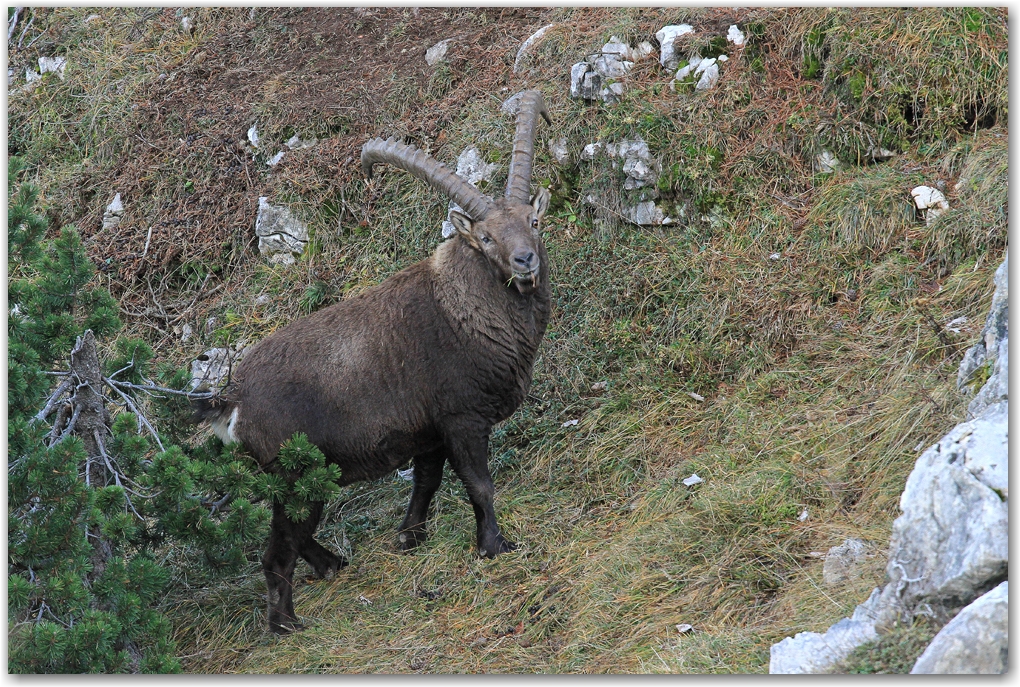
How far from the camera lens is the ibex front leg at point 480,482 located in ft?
22.7

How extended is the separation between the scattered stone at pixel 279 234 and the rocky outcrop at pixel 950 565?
698 centimetres

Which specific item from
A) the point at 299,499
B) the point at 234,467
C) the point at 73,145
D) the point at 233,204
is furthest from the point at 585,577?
the point at 73,145

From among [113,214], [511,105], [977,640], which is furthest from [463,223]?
[113,214]

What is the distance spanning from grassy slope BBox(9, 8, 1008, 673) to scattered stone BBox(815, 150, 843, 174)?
9 cm

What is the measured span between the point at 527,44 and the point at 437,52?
3.97 ft

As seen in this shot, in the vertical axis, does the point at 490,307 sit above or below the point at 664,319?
above

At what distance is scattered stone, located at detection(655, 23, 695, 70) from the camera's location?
31.1 ft

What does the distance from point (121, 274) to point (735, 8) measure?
7.16 meters

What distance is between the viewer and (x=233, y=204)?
34.9ft

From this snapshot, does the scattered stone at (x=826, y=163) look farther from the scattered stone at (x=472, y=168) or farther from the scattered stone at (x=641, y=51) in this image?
the scattered stone at (x=472, y=168)

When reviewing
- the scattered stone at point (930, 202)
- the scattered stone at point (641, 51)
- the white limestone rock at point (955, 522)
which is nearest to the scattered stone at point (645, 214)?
the scattered stone at point (641, 51)

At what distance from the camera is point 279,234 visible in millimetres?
10180

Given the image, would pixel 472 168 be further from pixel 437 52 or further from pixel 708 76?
pixel 708 76

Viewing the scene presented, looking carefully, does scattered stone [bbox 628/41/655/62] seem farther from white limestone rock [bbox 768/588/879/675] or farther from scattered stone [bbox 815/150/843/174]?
white limestone rock [bbox 768/588/879/675]
